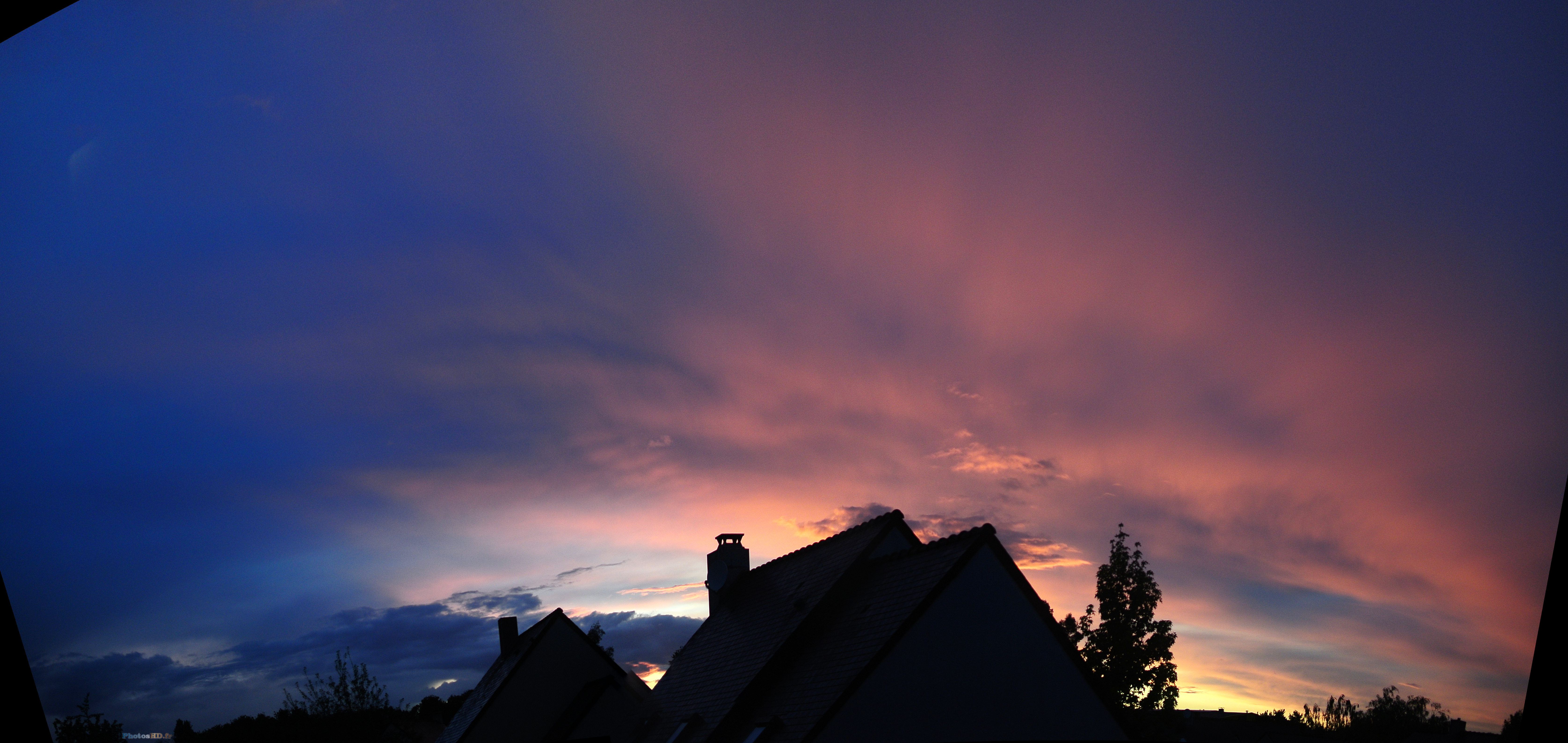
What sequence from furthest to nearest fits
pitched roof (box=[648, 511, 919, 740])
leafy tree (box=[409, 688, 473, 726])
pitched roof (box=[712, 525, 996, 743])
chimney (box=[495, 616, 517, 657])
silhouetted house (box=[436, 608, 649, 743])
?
leafy tree (box=[409, 688, 473, 726]), chimney (box=[495, 616, 517, 657]), silhouetted house (box=[436, 608, 649, 743]), pitched roof (box=[648, 511, 919, 740]), pitched roof (box=[712, 525, 996, 743])

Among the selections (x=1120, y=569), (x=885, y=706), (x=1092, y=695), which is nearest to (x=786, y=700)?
(x=885, y=706)

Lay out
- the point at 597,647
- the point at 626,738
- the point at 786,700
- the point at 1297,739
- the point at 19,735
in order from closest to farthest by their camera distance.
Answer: the point at 19,735 < the point at 786,700 < the point at 626,738 < the point at 597,647 < the point at 1297,739

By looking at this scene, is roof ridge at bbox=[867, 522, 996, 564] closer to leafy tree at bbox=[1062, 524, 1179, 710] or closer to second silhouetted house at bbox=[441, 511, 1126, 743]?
second silhouetted house at bbox=[441, 511, 1126, 743]

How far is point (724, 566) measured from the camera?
34.4 metres

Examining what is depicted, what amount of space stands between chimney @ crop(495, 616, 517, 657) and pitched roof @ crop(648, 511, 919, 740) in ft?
50.9

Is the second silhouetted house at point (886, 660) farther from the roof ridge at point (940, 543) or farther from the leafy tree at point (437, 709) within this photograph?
the leafy tree at point (437, 709)

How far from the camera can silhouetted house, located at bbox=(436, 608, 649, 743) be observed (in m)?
33.6

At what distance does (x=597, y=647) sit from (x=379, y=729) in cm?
5130

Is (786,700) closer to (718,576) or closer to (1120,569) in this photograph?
(718,576)

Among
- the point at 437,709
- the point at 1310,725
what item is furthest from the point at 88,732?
the point at 1310,725

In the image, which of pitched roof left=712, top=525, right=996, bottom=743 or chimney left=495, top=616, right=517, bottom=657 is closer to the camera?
pitched roof left=712, top=525, right=996, bottom=743

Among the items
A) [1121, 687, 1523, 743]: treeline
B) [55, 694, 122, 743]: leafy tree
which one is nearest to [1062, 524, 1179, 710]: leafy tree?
[1121, 687, 1523, 743]: treeline

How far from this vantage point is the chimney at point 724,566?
34219mm

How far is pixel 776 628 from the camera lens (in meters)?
25.5
